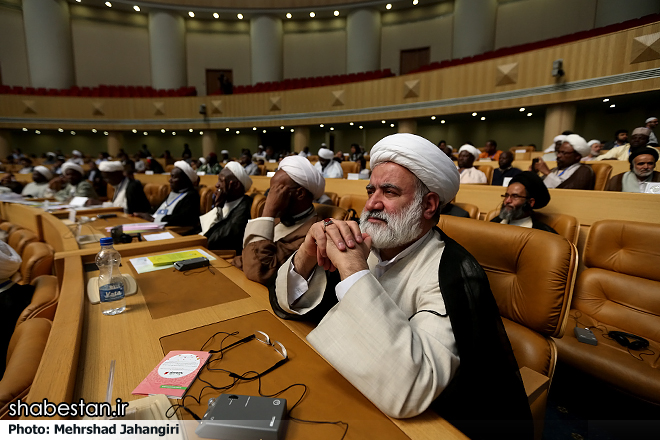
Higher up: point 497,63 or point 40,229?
point 497,63

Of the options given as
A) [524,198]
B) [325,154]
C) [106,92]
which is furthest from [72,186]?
[106,92]

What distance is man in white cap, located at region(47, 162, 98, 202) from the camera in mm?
5781

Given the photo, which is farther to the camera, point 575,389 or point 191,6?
point 191,6

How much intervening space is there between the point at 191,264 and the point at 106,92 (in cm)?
1735

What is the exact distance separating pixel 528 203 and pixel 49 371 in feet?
10.1

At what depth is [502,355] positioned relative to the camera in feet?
3.41

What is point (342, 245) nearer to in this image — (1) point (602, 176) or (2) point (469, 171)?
(1) point (602, 176)

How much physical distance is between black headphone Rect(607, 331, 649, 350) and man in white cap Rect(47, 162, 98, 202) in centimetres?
692

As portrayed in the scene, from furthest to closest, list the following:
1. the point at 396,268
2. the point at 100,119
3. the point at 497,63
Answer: the point at 100,119, the point at 497,63, the point at 396,268

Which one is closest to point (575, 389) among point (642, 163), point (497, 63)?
point (642, 163)

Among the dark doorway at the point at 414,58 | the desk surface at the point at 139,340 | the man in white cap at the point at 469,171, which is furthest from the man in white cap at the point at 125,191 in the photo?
the dark doorway at the point at 414,58

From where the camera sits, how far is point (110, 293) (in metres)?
1.42

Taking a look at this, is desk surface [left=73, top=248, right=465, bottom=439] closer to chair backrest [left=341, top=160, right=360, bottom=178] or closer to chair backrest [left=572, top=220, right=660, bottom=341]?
chair backrest [left=572, top=220, right=660, bottom=341]

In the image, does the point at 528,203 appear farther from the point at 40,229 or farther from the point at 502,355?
the point at 40,229
